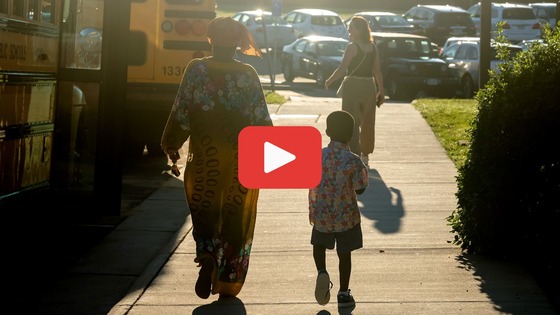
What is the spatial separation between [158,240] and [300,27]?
32.6m

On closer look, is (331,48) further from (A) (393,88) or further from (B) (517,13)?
(B) (517,13)

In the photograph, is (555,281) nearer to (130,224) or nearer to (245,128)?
(245,128)

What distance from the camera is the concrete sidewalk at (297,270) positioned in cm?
727

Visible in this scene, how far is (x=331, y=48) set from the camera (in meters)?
31.3

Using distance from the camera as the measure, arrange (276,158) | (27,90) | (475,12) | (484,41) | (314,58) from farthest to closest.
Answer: (475,12) → (314,58) → (484,41) → (27,90) → (276,158)

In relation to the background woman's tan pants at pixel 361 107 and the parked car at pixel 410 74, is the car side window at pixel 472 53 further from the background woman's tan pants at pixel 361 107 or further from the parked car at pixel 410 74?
the background woman's tan pants at pixel 361 107

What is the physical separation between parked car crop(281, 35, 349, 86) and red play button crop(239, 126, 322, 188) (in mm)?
22111

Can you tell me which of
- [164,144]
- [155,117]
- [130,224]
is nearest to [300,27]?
[155,117]

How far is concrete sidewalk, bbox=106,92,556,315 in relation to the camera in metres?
7.26

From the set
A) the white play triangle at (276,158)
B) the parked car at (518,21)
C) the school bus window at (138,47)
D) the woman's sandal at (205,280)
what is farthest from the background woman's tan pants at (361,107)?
the parked car at (518,21)

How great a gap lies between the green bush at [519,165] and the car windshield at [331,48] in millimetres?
22567

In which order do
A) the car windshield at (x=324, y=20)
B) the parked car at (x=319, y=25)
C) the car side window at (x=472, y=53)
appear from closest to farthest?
the car side window at (x=472, y=53) < the parked car at (x=319, y=25) < the car windshield at (x=324, y=20)

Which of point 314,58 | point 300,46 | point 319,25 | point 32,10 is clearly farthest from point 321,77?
point 32,10

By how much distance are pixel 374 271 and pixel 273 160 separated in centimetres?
110
